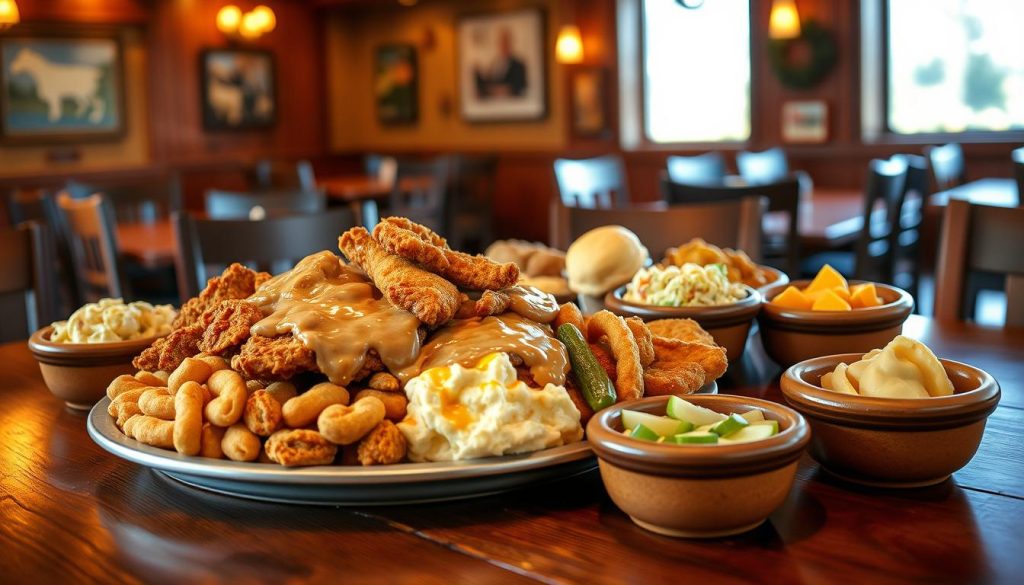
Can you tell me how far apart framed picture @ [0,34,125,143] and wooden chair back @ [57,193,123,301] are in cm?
399

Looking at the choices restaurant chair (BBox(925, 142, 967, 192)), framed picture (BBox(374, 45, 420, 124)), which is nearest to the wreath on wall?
restaurant chair (BBox(925, 142, 967, 192))

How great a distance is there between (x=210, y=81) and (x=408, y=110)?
1.74 m

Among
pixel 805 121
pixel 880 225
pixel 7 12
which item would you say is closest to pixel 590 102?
pixel 805 121

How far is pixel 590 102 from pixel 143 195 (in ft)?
12.7

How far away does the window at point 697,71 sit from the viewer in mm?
7094

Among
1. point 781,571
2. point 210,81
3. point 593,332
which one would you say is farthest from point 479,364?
point 210,81

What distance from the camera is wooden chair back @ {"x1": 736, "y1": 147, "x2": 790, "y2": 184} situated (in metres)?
5.33

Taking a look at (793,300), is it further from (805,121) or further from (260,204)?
(805,121)

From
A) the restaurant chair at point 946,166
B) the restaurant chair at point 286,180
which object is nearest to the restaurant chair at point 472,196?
the restaurant chair at point 286,180

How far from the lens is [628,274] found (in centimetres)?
169

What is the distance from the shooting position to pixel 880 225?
4184mm

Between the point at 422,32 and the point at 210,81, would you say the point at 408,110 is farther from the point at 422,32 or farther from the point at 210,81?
the point at 210,81

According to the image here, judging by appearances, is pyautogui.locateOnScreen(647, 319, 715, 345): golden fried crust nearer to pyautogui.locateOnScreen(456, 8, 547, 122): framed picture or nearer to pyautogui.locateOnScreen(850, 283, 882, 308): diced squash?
pyautogui.locateOnScreen(850, 283, 882, 308): diced squash

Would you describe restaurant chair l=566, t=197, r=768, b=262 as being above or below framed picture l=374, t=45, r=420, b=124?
below
